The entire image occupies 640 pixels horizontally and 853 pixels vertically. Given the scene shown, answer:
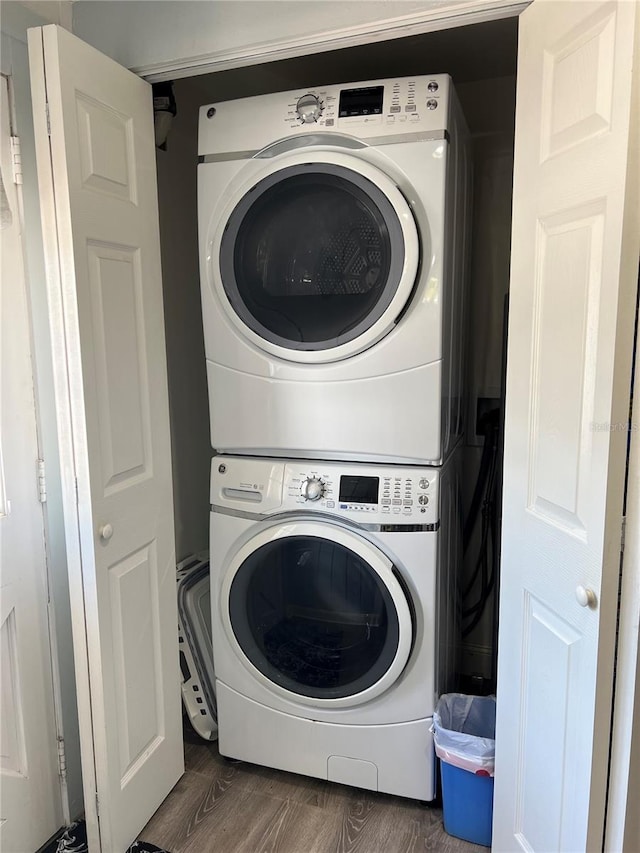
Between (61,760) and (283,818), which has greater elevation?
(61,760)

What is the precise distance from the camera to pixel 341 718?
179 cm

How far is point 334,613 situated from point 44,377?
1010mm

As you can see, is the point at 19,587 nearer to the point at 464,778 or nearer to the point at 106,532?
the point at 106,532

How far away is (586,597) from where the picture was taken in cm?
115

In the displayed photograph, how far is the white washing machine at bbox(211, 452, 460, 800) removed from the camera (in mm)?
1653

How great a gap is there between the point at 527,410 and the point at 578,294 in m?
0.27

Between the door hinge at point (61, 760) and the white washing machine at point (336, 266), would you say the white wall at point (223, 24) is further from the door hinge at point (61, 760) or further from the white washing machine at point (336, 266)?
the door hinge at point (61, 760)

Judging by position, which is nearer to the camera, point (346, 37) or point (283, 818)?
point (346, 37)

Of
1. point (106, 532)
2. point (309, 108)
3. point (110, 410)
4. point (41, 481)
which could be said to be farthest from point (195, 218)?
point (106, 532)

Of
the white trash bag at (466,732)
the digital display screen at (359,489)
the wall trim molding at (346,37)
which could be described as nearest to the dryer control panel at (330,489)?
the digital display screen at (359,489)

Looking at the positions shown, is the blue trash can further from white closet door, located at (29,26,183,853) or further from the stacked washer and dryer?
white closet door, located at (29,26,183,853)

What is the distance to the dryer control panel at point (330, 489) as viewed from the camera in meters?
1.63

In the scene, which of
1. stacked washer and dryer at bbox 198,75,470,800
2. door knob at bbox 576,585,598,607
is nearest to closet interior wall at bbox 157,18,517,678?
stacked washer and dryer at bbox 198,75,470,800

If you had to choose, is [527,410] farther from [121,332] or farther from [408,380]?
[121,332]
